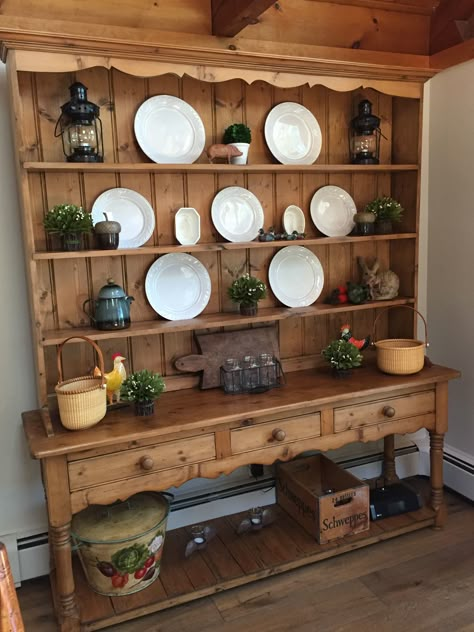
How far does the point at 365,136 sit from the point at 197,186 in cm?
84

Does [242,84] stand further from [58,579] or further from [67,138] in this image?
[58,579]

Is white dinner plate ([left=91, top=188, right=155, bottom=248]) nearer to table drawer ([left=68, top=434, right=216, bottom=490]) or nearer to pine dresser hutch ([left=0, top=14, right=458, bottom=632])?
pine dresser hutch ([left=0, top=14, right=458, bottom=632])

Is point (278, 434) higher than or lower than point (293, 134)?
lower

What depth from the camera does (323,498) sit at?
7.91ft

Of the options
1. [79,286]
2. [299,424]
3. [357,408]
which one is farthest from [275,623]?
[79,286]

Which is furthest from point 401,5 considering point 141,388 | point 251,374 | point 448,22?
point 141,388

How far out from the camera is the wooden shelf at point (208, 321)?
2.18 metres

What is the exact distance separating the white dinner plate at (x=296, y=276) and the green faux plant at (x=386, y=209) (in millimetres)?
348

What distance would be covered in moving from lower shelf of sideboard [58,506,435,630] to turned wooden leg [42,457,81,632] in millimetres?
71

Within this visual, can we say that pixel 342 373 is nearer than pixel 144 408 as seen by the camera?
No

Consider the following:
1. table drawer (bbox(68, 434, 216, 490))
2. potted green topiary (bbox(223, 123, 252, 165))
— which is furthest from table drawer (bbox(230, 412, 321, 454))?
potted green topiary (bbox(223, 123, 252, 165))

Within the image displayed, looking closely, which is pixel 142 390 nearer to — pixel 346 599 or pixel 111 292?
pixel 111 292

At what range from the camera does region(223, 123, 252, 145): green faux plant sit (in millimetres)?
2381

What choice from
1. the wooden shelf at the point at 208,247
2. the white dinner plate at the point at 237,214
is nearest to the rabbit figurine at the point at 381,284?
the wooden shelf at the point at 208,247
